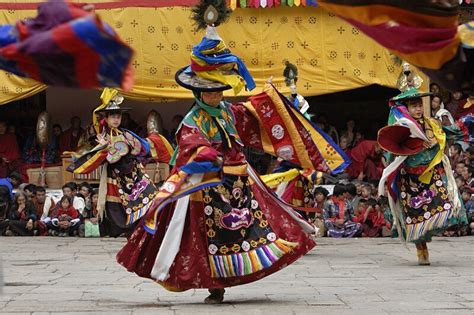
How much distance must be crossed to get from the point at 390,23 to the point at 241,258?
3.01m

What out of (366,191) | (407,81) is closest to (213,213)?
(407,81)

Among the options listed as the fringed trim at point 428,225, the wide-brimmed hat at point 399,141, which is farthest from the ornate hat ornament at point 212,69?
the fringed trim at point 428,225

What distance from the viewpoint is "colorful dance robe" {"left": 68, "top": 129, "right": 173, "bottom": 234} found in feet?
41.1

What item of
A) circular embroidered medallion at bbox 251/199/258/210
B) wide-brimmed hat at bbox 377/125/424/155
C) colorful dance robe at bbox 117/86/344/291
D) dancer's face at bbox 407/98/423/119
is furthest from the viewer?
dancer's face at bbox 407/98/423/119

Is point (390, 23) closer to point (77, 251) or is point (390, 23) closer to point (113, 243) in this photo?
point (77, 251)

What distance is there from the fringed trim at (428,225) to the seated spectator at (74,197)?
614 cm

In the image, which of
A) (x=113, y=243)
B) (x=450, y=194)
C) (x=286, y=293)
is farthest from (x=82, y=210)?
(x=286, y=293)

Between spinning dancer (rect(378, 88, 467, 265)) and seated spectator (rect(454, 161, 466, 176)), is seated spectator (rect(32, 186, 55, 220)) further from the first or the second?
spinning dancer (rect(378, 88, 467, 265))

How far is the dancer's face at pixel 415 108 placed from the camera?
10.3 m

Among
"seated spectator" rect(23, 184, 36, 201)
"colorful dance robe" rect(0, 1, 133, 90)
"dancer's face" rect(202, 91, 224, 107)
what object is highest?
"colorful dance robe" rect(0, 1, 133, 90)

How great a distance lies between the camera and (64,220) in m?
15.6

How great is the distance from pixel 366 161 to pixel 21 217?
4640 millimetres

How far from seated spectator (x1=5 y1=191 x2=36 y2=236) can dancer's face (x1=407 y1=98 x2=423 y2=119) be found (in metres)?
6.73

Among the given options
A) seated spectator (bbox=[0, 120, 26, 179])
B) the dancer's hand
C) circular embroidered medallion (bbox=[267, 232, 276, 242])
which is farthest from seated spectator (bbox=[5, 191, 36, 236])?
circular embroidered medallion (bbox=[267, 232, 276, 242])
